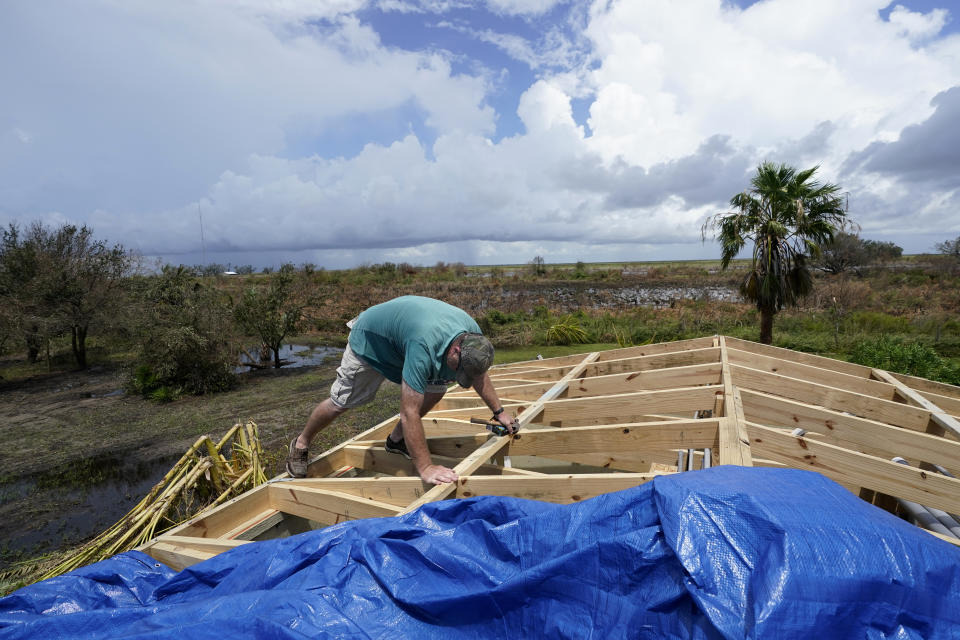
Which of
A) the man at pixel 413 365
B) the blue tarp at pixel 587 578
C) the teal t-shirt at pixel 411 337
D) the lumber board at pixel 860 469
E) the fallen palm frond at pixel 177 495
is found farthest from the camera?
the fallen palm frond at pixel 177 495

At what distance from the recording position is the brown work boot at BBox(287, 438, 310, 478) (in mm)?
3680

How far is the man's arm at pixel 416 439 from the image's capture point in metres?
2.83

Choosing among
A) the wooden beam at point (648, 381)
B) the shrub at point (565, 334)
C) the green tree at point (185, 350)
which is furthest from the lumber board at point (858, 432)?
the shrub at point (565, 334)

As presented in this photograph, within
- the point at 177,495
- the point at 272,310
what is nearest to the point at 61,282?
the point at 272,310

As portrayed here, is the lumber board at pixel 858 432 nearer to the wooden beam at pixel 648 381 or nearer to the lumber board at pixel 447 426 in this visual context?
the wooden beam at pixel 648 381

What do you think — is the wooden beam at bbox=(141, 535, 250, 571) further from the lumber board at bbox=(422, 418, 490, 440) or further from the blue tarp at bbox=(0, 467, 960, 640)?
the lumber board at bbox=(422, 418, 490, 440)

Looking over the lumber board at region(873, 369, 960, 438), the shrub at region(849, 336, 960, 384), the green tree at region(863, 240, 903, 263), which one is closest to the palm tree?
the shrub at region(849, 336, 960, 384)

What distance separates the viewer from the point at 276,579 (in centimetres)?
190

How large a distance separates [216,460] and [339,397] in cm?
146

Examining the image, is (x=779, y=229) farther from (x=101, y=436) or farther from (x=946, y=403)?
(x=101, y=436)

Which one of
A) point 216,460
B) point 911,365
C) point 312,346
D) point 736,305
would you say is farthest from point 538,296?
point 216,460

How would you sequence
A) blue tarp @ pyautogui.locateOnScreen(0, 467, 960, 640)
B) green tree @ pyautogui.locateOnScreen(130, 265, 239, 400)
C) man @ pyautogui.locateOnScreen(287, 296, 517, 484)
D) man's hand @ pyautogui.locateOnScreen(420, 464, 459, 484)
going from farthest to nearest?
green tree @ pyautogui.locateOnScreen(130, 265, 239, 400), man @ pyautogui.locateOnScreen(287, 296, 517, 484), man's hand @ pyautogui.locateOnScreen(420, 464, 459, 484), blue tarp @ pyautogui.locateOnScreen(0, 467, 960, 640)

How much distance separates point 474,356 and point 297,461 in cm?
182

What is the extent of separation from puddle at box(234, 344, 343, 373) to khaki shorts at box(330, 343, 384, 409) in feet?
28.5
